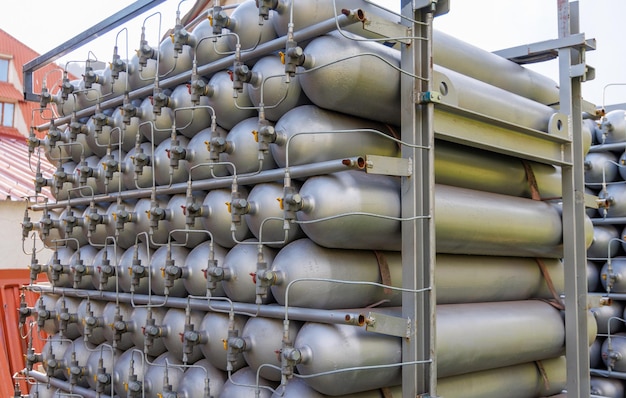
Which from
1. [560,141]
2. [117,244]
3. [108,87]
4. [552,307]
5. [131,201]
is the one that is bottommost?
[552,307]

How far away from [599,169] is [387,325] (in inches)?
148

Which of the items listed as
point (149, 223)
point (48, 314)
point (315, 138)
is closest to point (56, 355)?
point (48, 314)

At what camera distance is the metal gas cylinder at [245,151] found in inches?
107

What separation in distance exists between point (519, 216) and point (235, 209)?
1.41 meters

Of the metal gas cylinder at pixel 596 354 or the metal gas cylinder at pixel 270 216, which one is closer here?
the metal gas cylinder at pixel 270 216

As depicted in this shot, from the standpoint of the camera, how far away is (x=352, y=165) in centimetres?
226

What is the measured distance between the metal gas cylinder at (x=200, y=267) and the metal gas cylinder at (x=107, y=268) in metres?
0.60

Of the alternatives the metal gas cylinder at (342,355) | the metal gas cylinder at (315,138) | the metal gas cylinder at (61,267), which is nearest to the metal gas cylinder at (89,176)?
the metal gas cylinder at (61,267)

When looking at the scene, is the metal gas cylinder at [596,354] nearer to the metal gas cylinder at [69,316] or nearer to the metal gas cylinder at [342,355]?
the metal gas cylinder at [342,355]

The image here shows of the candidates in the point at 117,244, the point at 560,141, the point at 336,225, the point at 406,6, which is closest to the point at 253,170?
the point at 336,225

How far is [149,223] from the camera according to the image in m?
3.19

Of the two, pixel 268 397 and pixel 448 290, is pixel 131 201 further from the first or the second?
pixel 448 290

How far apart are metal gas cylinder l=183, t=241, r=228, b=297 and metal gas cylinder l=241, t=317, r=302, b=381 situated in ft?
1.06

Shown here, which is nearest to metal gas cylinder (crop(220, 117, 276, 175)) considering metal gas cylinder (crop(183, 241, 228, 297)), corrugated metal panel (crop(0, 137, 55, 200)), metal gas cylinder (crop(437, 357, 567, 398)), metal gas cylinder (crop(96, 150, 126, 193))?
metal gas cylinder (crop(183, 241, 228, 297))
